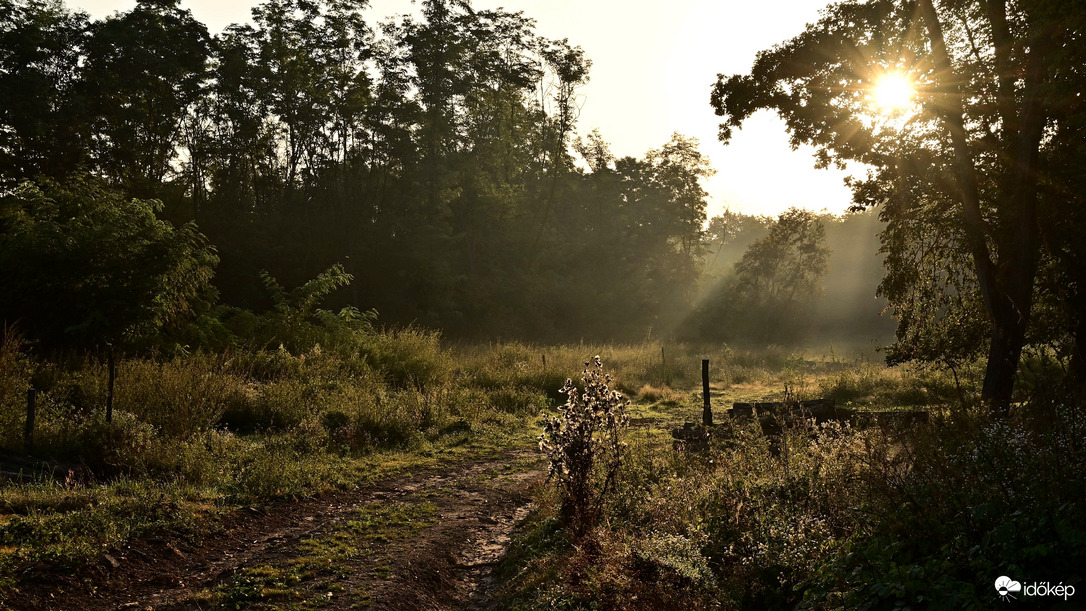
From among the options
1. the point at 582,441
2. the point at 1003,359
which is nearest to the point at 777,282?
the point at 1003,359

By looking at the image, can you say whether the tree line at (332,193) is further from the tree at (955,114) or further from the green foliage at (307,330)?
the tree at (955,114)

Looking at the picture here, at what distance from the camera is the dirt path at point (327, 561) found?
5172 mm

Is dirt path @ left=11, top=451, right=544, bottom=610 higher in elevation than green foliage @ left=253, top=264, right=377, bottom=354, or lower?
lower

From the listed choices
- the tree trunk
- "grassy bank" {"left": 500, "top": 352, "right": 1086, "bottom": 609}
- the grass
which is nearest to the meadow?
"grassy bank" {"left": 500, "top": 352, "right": 1086, "bottom": 609}

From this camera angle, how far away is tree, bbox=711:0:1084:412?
10008mm

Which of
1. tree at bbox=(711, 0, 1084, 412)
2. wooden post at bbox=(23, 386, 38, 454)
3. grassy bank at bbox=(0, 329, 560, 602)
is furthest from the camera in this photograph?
tree at bbox=(711, 0, 1084, 412)

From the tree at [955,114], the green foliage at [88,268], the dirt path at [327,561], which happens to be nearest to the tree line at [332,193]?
the green foliage at [88,268]

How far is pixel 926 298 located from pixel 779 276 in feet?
159

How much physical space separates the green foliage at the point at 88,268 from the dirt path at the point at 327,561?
743 centimetres

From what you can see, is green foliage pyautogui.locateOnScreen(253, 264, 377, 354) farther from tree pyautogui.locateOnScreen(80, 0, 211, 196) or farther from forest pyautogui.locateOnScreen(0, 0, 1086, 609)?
tree pyautogui.locateOnScreen(80, 0, 211, 196)

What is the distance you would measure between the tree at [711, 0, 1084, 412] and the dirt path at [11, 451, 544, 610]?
A: 785 cm

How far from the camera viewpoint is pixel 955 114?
1052 cm

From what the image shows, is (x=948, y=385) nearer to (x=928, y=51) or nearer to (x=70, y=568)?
(x=928, y=51)

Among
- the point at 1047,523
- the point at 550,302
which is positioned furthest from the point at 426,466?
the point at 550,302
